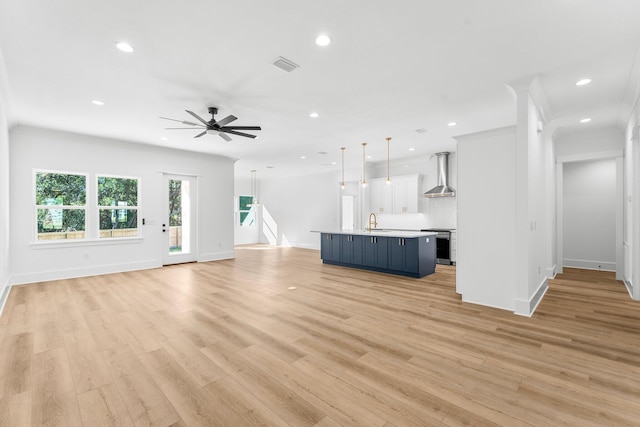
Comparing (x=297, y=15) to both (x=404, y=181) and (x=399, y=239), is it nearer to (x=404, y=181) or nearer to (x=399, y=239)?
(x=399, y=239)

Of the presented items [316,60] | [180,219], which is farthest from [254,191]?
[316,60]

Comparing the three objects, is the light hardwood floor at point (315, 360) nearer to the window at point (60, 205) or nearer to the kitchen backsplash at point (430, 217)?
the window at point (60, 205)

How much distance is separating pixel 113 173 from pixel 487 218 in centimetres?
730

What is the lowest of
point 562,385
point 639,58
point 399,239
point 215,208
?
point 562,385

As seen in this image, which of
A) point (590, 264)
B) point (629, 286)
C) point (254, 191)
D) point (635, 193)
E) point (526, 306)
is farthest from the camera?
point (254, 191)

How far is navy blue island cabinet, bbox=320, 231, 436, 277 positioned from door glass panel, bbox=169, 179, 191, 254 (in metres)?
3.75

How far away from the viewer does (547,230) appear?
18.6 ft

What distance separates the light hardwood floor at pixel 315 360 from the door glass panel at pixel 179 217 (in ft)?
9.58

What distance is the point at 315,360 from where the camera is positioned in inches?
99.7

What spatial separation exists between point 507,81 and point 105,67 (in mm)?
4783

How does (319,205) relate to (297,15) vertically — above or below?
below

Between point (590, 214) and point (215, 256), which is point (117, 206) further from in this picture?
point (590, 214)

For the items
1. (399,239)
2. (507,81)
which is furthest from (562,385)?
(399,239)

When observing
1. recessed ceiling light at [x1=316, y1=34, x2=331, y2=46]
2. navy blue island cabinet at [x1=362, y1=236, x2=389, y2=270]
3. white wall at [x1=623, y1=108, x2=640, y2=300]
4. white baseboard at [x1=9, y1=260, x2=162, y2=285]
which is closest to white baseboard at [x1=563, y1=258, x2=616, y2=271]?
white wall at [x1=623, y1=108, x2=640, y2=300]
